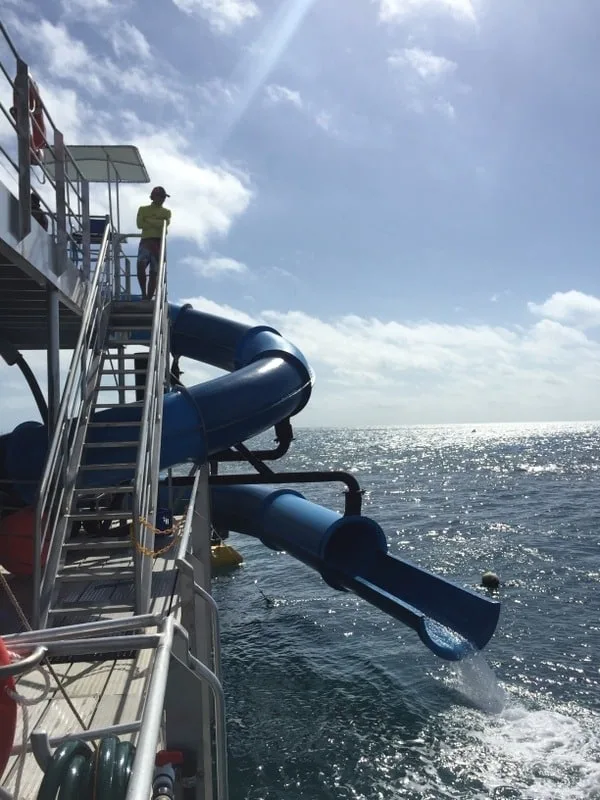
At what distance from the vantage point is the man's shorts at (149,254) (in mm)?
10984

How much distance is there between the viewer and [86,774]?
8.61 feet

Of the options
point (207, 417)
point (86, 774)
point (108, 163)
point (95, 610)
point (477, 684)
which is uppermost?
point (108, 163)

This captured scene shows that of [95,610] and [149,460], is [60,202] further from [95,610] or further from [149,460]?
[95,610]

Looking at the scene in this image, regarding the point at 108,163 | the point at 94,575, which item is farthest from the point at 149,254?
the point at 94,575

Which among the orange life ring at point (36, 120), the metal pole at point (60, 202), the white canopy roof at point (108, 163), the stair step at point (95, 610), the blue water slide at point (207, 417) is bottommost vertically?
the stair step at point (95, 610)

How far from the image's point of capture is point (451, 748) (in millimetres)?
9406

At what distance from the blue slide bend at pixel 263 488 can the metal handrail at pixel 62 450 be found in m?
0.53

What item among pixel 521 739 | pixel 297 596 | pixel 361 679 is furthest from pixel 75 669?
pixel 297 596

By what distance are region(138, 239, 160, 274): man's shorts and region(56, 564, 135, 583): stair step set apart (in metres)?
5.73

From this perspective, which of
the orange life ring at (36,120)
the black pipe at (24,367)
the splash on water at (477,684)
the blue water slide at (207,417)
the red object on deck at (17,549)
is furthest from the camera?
the black pipe at (24,367)

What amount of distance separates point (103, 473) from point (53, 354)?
1.71 m

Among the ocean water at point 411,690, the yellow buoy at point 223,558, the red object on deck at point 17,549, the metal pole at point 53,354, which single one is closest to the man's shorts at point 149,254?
the metal pole at point 53,354

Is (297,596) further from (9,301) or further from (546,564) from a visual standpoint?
(9,301)

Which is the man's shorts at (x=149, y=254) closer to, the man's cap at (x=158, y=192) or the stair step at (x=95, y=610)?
the man's cap at (x=158, y=192)
